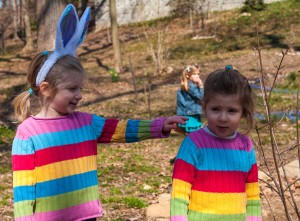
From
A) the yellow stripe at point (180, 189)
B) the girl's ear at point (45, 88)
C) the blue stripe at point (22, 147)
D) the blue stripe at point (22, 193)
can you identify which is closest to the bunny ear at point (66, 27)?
the girl's ear at point (45, 88)

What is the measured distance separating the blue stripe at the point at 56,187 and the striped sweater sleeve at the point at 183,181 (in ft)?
1.99

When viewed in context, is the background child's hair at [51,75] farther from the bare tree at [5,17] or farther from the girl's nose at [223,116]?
the bare tree at [5,17]

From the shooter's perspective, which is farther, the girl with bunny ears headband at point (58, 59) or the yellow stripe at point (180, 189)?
the girl with bunny ears headband at point (58, 59)

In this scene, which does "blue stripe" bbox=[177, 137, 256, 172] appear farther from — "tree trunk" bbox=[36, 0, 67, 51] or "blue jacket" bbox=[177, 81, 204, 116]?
"tree trunk" bbox=[36, 0, 67, 51]

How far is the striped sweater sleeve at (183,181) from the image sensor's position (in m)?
2.47

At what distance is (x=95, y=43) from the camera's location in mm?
23938

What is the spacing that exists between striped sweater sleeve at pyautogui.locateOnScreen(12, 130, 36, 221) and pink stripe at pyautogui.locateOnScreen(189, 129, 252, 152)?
0.82 meters

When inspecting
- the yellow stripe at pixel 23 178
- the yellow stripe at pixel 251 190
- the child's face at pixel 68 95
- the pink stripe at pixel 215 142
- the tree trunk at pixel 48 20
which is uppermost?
the tree trunk at pixel 48 20

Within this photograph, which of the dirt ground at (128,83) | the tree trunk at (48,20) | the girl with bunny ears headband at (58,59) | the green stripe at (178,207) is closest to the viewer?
the green stripe at (178,207)

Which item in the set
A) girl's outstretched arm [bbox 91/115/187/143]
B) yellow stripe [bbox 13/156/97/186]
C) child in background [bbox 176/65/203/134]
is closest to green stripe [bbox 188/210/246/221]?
girl's outstretched arm [bbox 91/115/187/143]

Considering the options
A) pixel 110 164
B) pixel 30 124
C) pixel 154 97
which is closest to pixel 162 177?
pixel 110 164

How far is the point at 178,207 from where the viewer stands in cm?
247

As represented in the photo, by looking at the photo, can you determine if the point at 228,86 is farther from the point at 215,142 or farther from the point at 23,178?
the point at 23,178

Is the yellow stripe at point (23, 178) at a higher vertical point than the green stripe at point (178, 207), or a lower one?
higher
